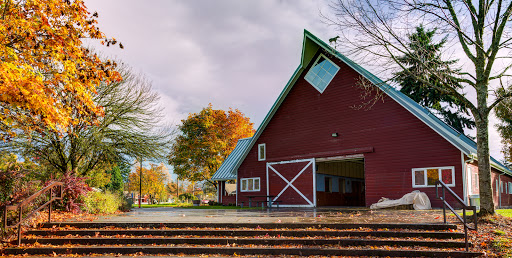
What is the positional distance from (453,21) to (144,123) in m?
14.5

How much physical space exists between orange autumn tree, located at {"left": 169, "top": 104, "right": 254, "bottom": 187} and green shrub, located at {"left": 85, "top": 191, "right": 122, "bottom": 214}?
23.0 m

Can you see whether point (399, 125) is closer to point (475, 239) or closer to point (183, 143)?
point (475, 239)

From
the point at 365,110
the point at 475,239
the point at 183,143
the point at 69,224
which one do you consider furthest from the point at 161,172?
the point at 475,239

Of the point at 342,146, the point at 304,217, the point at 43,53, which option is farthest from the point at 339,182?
the point at 43,53

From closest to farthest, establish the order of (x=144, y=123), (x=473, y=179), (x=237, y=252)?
1. (x=237, y=252)
2. (x=473, y=179)
3. (x=144, y=123)

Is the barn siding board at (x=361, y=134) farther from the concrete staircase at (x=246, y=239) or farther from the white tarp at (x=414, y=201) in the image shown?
the concrete staircase at (x=246, y=239)

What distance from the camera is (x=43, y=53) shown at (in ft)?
33.0

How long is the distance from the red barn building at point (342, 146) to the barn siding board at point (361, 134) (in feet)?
0.13

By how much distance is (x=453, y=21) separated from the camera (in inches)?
440

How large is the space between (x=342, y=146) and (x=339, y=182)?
19.6 ft

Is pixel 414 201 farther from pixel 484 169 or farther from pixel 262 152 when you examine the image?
pixel 262 152

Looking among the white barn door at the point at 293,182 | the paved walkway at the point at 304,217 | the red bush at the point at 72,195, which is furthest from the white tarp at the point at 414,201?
the red bush at the point at 72,195

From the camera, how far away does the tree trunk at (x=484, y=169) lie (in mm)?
10461

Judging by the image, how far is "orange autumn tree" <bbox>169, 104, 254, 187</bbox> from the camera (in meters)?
38.8
